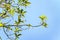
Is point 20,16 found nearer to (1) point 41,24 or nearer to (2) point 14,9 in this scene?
(2) point 14,9

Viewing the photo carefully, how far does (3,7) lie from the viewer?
16.0 feet

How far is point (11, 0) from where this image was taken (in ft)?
16.9

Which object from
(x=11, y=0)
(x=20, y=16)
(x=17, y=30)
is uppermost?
(x=11, y=0)

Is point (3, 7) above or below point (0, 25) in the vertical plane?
above

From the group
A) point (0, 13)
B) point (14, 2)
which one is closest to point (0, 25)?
point (0, 13)

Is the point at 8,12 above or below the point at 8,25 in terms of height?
above

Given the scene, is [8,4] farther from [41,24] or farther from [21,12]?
[41,24]

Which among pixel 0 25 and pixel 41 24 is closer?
pixel 0 25

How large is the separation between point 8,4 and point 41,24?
89cm

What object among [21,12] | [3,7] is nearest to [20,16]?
[21,12]

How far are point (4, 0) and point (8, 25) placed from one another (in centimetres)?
57

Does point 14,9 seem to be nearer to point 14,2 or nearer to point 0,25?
point 14,2

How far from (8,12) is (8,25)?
364 millimetres

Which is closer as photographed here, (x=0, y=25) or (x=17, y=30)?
(x=0, y=25)
